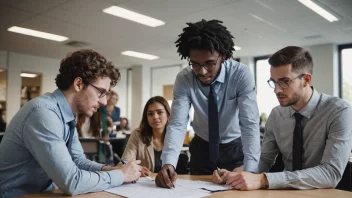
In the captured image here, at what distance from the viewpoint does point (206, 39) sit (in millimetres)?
1606

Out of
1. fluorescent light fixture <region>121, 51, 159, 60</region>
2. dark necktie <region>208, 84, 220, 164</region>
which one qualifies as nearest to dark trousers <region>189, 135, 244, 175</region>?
dark necktie <region>208, 84, 220, 164</region>

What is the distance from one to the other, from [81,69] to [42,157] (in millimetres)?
452

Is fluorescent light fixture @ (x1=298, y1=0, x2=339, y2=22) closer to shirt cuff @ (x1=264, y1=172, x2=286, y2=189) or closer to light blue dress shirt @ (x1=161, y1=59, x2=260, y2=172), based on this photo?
light blue dress shirt @ (x1=161, y1=59, x2=260, y2=172)

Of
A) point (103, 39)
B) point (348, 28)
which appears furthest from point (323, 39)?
point (103, 39)

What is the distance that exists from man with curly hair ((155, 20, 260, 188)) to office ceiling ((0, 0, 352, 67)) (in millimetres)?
3043

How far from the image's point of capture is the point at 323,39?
6.91 m

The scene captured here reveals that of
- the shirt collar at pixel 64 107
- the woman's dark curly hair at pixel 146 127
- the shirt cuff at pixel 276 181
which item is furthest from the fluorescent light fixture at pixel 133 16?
the shirt cuff at pixel 276 181

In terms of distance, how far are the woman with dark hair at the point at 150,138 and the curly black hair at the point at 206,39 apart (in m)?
1.00

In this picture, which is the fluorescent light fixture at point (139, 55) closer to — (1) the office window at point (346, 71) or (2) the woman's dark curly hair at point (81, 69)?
(1) the office window at point (346, 71)

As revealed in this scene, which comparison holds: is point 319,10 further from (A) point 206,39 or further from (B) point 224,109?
(A) point 206,39

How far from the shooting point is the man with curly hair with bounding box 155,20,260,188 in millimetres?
1600

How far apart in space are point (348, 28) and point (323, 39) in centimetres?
90

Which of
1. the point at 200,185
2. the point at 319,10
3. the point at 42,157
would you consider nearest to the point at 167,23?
the point at 319,10

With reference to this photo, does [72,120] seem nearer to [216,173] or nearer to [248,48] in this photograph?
[216,173]
